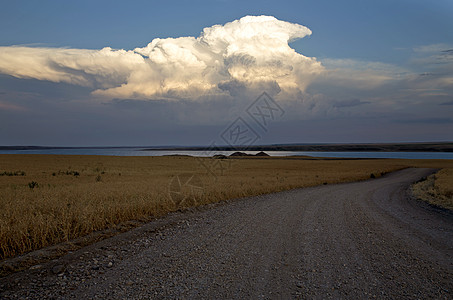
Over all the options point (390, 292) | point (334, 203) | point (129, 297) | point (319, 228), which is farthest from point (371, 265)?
point (334, 203)

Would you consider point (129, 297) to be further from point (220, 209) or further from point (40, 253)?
point (220, 209)

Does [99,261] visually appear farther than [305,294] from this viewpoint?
Yes

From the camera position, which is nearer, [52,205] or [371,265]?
[371,265]

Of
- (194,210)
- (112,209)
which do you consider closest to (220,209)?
(194,210)

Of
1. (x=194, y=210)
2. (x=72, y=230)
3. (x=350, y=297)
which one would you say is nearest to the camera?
(x=350, y=297)

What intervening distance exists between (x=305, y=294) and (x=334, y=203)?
9.17m

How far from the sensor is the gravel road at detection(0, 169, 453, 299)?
4.25 m

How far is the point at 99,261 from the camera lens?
5484mm

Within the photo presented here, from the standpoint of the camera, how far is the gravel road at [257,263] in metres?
4.25

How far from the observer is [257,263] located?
17.4ft

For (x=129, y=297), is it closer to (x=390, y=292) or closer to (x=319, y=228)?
(x=390, y=292)

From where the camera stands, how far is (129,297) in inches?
161

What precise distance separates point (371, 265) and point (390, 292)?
42.2 inches

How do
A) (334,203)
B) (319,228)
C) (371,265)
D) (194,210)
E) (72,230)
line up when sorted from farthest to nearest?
→ (334,203) → (194,210) → (319,228) → (72,230) → (371,265)
